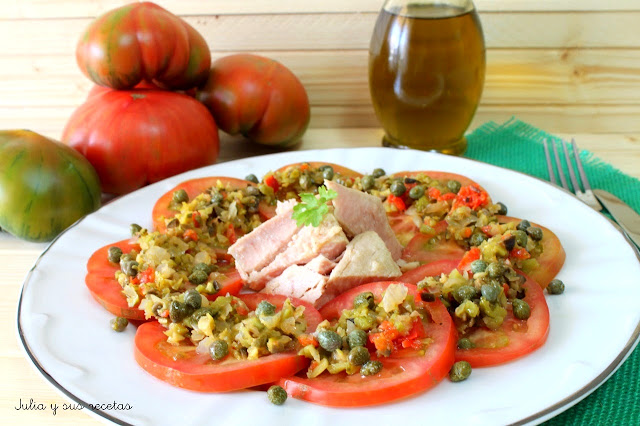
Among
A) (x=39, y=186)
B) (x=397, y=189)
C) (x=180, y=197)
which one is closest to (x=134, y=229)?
(x=180, y=197)

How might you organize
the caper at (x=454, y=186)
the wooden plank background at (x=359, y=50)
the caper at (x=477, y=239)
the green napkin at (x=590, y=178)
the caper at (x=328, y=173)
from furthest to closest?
the wooden plank background at (x=359, y=50) → the caper at (x=328, y=173) → the caper at (x=454, y=186) → the caper at (x=477, y=239) → the green napkin at (x=590, y=178)

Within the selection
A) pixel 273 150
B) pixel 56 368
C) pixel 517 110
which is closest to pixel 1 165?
pixel 56 368

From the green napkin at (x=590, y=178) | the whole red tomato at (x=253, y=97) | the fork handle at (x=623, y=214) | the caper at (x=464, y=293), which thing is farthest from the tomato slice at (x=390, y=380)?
the whole red tomato at (x=253, y=97)

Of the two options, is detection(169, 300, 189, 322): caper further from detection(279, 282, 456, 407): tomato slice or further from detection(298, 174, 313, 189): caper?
detection(298, 174, 313, 189): caper

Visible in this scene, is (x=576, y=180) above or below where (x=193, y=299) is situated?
above

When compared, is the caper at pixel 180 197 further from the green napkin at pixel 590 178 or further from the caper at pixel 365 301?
the green napkin at pixel 590 178

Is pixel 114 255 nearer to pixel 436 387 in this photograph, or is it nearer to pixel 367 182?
pixel 367 182
